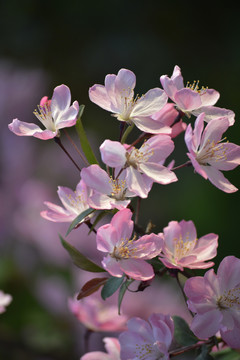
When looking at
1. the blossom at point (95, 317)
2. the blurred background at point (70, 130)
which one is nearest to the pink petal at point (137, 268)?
the blossom at point (95, 317)

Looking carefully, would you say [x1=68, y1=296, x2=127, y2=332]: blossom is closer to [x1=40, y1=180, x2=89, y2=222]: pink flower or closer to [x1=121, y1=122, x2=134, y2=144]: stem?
[x1=40, y1=180, x2=89, y2=222]: pink flower

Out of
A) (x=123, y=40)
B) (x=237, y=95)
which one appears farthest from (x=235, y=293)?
(x=123, y=40)

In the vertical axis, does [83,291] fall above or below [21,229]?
above

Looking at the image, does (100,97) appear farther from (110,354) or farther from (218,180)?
(110,354)

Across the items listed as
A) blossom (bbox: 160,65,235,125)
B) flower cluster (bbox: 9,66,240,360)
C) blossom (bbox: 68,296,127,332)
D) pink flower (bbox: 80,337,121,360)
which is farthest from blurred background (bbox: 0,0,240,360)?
blossom (bbox: 160,65,235,125)

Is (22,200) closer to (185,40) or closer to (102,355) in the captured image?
(102,355)

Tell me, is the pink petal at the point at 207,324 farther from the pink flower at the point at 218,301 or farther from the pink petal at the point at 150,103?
the pink petal at the point at 150,103
